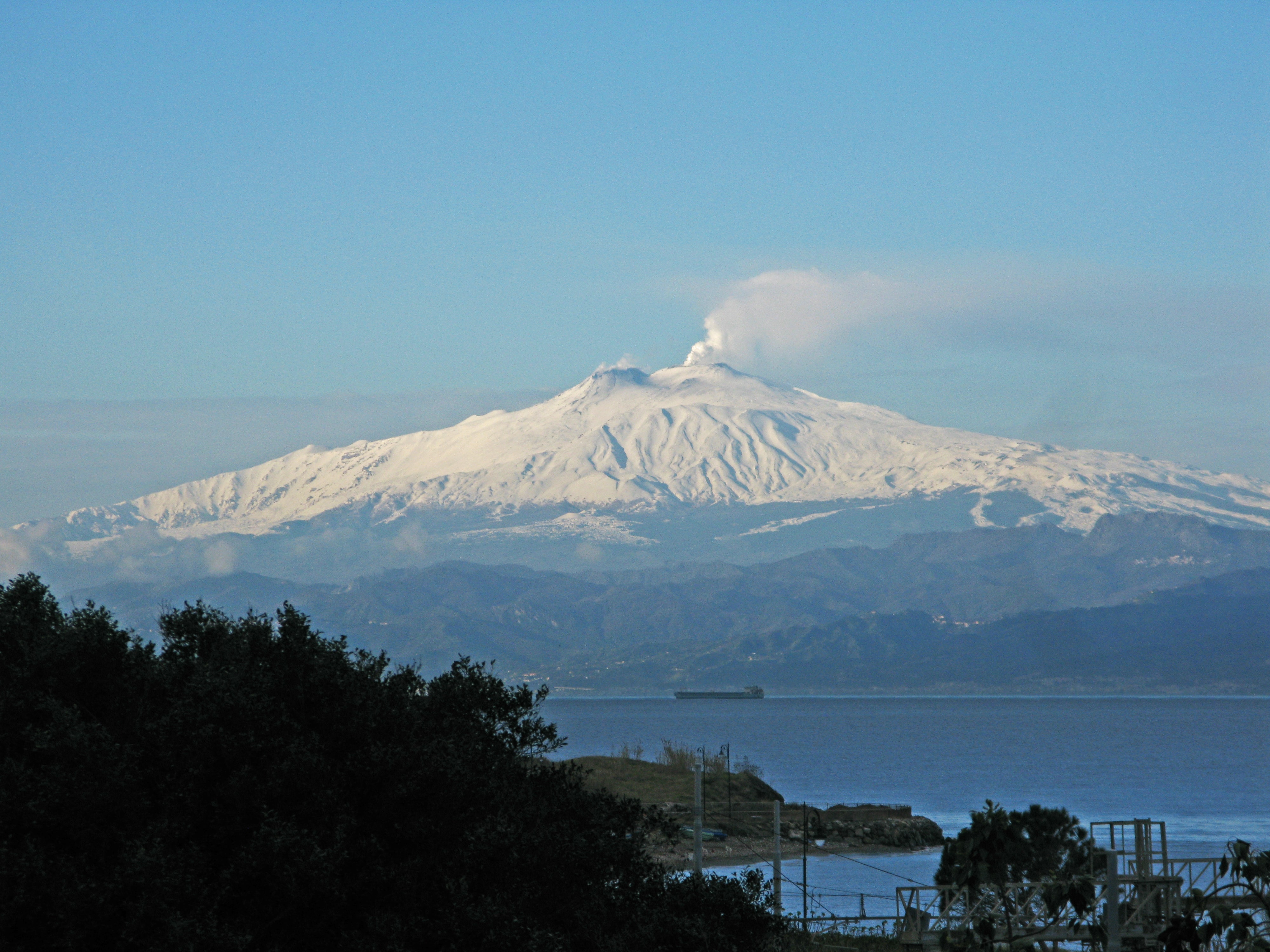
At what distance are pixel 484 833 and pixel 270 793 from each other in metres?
3.56

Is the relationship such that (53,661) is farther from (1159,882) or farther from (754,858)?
(754,858)

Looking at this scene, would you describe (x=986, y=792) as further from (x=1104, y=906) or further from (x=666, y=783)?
(x=1104, y=906)

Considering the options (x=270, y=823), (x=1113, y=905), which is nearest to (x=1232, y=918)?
(x=1113, y=905)

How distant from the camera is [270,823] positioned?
68.3 ft

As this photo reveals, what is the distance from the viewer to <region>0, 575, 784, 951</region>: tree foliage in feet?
64.5

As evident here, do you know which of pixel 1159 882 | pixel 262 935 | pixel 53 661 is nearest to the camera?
pixel 262 935

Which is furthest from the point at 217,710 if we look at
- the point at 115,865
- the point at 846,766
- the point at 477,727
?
the point at 846,766

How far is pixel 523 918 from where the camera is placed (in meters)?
23.1

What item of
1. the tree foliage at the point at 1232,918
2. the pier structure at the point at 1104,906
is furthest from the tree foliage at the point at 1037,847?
the tree foliage at the point at 1232,918

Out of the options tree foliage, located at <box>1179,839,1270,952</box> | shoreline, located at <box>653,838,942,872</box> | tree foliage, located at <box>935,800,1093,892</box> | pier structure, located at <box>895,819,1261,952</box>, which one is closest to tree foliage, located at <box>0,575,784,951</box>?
pier structure, located at <box>895,819,1261,952</box>

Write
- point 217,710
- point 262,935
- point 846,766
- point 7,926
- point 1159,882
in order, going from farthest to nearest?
point 846,766 → point 1159,882 → point 217,710 → point 262,935 → point 7,926

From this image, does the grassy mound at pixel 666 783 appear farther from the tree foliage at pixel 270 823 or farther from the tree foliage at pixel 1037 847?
the tree foliage at pixel 270 823

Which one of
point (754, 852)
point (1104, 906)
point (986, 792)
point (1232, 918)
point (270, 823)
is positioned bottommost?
point (986, 792)

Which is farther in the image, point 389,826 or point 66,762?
point 389,826
